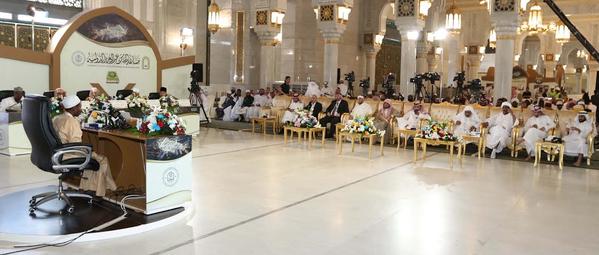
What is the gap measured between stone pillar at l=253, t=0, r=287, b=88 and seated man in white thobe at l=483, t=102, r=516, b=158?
8262 mm

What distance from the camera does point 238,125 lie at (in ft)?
48.9

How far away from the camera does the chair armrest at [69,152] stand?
193 inches

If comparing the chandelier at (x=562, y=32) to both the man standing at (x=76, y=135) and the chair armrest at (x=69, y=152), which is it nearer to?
the man standing at (x=76, y=135)

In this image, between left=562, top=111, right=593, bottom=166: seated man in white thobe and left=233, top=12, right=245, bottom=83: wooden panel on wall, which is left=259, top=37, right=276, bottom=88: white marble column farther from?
left=562, top=111, right=593, bottom=166: seated man in white thobe

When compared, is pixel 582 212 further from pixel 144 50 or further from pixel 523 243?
pixel 144 50

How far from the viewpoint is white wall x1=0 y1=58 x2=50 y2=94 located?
33.1 ft

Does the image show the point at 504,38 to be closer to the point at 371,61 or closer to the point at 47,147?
the point at 371,61

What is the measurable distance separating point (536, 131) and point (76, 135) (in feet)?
25.8

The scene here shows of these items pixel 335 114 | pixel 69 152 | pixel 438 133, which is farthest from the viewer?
pixel 335 114

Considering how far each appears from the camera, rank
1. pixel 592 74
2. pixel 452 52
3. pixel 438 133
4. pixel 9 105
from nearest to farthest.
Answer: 1. pixel 438 133
2. pixel 9 105
3. pixel 452 52
4. pixel 592 74

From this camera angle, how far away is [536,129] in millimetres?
9750

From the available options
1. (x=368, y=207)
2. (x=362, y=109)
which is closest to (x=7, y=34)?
(x=362, y=109)

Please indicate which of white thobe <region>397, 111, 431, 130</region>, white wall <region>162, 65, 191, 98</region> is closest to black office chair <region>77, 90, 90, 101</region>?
white wall <region>162, 65, 191, 98</region>

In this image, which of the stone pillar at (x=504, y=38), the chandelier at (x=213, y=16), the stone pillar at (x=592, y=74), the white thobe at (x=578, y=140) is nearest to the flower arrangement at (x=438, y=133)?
the white thobe at (x=578, y=140)
